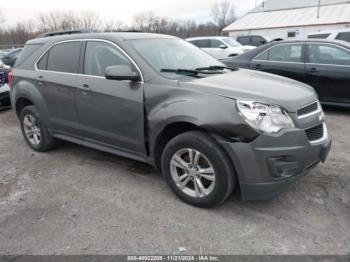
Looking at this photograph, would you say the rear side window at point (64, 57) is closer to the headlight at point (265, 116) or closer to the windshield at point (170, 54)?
the windshield at point (170, 54)

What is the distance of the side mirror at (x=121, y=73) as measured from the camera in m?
3.51

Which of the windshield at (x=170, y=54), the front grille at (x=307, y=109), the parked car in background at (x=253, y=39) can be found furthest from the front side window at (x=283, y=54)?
the parked car in background at (x=253, y=39)

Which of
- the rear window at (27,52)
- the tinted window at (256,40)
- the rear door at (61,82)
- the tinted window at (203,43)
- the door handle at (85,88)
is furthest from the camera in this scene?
the tinted window at (256,40)

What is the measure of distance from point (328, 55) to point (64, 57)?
5.06 metres

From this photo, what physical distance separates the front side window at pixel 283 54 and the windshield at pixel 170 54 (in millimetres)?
3295

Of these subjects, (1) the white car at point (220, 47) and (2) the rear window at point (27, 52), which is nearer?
(2) the rear window at point (27, 52)

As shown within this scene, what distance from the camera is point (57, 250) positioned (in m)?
2.80

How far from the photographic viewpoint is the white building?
99.7 ft

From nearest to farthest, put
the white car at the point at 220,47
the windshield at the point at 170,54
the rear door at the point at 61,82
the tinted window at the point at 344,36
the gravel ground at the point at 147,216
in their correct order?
the gravel ground at the point at 147,216 < the windshield at the point at 170,54 < the rear door at the point at 61,82 < the tinted window at the point at 344,36 < the white car at the point at 220,47

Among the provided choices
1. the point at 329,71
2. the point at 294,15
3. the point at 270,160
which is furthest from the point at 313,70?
the point at 294,15

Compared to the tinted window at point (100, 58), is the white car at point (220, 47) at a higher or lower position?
lower

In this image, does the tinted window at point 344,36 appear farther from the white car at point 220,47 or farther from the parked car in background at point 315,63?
the parked car in background at point 315,63

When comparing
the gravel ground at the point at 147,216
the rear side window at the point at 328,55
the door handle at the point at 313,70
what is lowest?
the gravel ground at the point at 147,216

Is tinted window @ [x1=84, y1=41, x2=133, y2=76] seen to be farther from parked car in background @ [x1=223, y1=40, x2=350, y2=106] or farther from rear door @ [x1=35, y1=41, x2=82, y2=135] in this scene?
parked car in background @ [x1=223, y1=40, x2=350, y2=106]
